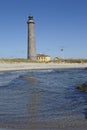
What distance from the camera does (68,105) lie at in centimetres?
1369

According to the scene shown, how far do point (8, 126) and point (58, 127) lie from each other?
4.55ft

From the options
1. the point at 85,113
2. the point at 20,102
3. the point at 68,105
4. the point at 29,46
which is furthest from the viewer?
the point at 29,46

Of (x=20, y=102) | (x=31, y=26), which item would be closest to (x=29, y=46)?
(x=31, y=26)

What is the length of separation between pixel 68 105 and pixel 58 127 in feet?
15.5

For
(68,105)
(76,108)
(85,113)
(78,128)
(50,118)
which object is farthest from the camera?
(68,105)

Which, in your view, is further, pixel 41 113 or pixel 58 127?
pixel 41 113

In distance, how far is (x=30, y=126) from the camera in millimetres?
9180

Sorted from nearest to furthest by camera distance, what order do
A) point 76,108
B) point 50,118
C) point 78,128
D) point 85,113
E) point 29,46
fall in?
point 78,128 → point 50,118 → point 85,113 → point 76,108 → point 29,46

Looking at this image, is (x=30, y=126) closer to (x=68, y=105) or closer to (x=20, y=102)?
(x=68, y=105)

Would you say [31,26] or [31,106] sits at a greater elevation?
[31,26]

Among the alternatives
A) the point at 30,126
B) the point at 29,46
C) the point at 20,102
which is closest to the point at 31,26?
the point at 29,46

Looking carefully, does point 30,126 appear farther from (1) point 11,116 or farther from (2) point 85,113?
(2) point 85,113

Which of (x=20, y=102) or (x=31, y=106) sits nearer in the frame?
(x=31, y=106)

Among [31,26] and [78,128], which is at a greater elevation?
[31,26]
